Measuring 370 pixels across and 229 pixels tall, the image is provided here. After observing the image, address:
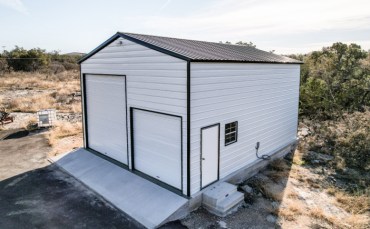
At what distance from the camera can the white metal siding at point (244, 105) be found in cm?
732

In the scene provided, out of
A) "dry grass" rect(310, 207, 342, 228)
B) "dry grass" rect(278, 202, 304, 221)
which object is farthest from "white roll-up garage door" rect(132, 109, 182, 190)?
"dry grass" rect(310, 207, 342, 228)

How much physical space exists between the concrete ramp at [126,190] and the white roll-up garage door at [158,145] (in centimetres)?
38

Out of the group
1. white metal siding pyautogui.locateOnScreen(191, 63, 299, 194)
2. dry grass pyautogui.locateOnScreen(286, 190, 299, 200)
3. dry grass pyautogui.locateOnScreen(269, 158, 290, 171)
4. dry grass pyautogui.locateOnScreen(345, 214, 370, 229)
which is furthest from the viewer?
dry grass pyautogui.locateOnScreen(269, 158, 290, 171)

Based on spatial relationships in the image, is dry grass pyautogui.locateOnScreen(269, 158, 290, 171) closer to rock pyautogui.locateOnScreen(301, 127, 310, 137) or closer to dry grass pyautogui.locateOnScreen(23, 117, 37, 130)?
rock pyautogui.locateOnScreen(301, 127, 310, 137)

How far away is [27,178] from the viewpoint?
9.19m

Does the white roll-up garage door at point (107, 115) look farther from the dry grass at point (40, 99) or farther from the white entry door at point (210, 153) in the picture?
the dry grass at point (40, 99)

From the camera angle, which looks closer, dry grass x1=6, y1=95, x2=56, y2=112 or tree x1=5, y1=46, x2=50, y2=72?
dry grass x1=6, y1=95, x2=56, y2=112

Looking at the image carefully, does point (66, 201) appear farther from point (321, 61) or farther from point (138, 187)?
point (321, 61)

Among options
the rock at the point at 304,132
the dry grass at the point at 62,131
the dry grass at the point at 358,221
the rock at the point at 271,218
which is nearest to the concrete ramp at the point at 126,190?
the rock at the point at 271,218

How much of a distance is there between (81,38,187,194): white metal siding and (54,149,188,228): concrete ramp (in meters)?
0.82

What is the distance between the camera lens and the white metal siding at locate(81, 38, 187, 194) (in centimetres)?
714

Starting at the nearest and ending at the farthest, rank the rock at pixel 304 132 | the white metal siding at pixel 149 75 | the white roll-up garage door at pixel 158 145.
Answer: the white metal siding at pixel 149 75
the white roll-up garage door at pixel 158 145
the rock at pixel 304 132

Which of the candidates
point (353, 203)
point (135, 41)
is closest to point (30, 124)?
point (135, 41)

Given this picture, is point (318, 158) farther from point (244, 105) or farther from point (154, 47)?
point (154, 47)
